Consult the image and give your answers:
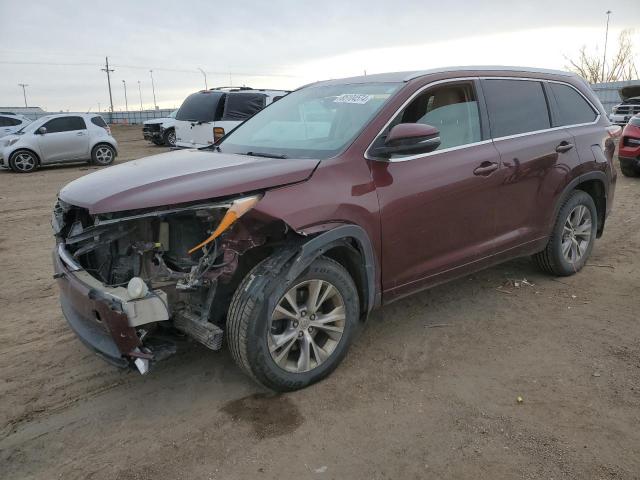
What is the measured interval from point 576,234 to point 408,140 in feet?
8.61

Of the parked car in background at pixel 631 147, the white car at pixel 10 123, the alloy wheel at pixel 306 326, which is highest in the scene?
the white car at pixel 10 123

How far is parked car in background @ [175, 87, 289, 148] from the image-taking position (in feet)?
39.8

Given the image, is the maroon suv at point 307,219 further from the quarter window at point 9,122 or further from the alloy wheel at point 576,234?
the quarter window at point 9,122

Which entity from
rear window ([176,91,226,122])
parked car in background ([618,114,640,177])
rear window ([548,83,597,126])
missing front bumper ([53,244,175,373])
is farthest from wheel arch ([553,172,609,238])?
rear window ([176,91,226,122])

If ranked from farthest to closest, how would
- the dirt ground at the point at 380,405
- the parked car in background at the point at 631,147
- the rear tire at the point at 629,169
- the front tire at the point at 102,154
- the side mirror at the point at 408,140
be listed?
1. the front tire at the point at 102,154
2. the rear tire at the point at 629,169
3. the parked car in background at the point at 631,147
4. the side mirror at the point at 408,140
5. the dirt ground at the point at 380,405

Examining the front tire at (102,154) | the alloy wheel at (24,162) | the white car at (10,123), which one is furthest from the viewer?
the white car at (10,123)

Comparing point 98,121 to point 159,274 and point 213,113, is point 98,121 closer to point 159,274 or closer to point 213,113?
point 213,113

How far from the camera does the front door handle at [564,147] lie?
4496 millimetres

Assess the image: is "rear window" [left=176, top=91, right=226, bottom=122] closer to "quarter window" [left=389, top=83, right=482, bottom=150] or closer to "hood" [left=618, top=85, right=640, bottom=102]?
"quarter window" [left=389, top=83, right=482, bottom=150]

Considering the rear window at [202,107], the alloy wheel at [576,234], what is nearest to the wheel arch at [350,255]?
the alloy wheel at [576,234]

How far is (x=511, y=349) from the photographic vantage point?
12.0 ft

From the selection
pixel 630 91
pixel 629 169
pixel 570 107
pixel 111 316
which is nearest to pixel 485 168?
pixel 570 107

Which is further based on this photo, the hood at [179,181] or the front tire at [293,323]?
the front tire at [293,323]

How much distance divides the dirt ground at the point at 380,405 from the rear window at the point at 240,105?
8.41 meters
